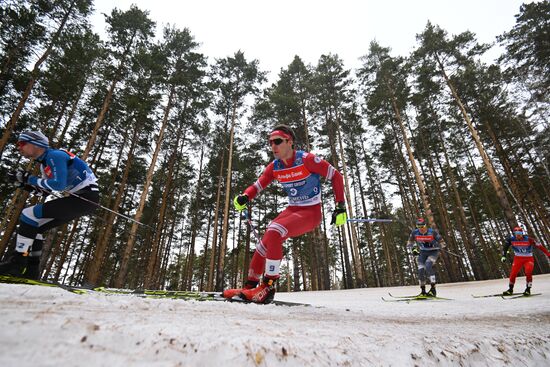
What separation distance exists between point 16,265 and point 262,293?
2876mm

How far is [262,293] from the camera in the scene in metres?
2.71

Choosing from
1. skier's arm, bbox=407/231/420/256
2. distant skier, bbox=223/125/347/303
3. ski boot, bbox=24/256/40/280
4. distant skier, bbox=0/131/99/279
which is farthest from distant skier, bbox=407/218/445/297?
ski boot, bbox=24/256/40/280

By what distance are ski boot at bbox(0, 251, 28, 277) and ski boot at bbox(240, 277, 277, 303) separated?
2593mm

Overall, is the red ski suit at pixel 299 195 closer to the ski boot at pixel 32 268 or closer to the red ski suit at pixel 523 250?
the ski boot at pixel 32 268

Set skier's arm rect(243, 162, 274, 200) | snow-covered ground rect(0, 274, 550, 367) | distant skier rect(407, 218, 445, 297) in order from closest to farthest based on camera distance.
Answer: snow-covered ground rect(0, 274, 550, 367), skier's arm rect(243, 162, 274, 200), distant skier rect(407, 218, 445, 297)

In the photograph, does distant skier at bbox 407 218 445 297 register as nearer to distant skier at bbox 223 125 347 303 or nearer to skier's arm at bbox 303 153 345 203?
skier's arm at bbox 303 153 345 203

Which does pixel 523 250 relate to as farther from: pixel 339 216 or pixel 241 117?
pixel 241 117

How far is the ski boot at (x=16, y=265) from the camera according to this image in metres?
2.89

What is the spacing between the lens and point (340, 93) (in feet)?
68.6

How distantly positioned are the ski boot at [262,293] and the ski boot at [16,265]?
259cm

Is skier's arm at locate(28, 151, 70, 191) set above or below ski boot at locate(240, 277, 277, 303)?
above

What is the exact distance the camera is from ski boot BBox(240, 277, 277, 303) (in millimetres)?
2672

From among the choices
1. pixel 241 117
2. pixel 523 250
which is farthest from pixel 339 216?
pixel 241 117

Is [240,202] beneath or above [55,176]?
beneath
